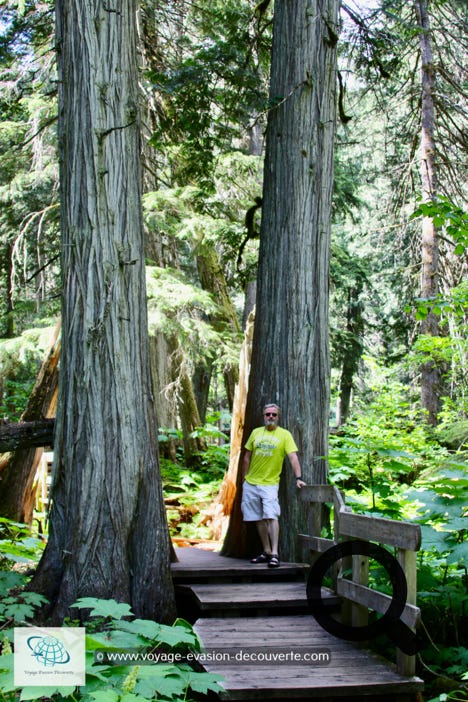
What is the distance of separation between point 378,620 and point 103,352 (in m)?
3.20

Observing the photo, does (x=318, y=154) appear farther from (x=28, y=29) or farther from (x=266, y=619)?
(x=28, y=29)

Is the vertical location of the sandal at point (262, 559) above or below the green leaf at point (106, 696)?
below

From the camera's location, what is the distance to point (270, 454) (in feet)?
25.6

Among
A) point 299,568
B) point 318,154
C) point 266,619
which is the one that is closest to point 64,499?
point 266,619

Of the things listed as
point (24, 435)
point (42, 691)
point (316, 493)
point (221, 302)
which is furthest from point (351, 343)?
point (42, 691)

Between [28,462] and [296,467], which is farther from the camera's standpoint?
[28,462]

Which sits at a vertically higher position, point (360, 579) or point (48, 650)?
point (48, 650)

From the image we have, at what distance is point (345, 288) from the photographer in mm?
21469

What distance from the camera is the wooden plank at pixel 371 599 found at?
478 cm

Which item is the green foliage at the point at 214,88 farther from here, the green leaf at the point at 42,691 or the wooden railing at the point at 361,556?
the green leaf at the point at 42,691

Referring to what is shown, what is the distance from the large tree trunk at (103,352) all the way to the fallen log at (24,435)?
269cm

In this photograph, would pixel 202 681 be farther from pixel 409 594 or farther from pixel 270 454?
pixel 270 454

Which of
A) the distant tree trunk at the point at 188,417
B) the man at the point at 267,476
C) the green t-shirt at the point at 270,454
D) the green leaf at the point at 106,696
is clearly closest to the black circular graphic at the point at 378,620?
the man at the point at 267,476

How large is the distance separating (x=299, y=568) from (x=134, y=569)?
1815 millimetres
